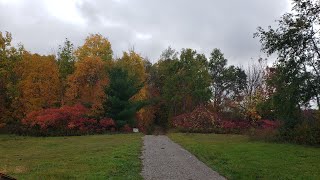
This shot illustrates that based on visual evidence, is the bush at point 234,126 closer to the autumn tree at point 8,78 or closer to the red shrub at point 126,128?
the red shrub at point 126,128

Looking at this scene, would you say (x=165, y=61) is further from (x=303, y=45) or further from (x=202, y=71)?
(x=303, y=45)

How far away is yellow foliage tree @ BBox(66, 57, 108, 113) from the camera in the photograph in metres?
46.4

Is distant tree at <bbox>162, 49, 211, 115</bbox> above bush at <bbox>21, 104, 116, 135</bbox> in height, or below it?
above

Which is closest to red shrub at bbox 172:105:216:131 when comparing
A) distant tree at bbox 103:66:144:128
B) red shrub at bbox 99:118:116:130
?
distant tree at bbox 103:66:144:128

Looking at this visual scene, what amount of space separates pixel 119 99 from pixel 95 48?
42.0 feet

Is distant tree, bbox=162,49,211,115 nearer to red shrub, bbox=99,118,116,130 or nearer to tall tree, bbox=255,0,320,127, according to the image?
red shrub, bbox=99,118,116,130

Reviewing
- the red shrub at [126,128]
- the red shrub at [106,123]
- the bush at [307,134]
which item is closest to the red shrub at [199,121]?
the red shrub at [126,128]

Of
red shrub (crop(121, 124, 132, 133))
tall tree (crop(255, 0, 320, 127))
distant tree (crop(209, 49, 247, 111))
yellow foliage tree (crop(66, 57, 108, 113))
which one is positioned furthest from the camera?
distant tree (crop(209, 49, 247, 111))

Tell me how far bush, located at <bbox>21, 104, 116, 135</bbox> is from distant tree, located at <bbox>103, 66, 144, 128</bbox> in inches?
52.6

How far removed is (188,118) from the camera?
165 ft

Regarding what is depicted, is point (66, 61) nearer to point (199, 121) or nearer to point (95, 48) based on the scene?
point (95, 48)

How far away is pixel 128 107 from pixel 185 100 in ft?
66.4

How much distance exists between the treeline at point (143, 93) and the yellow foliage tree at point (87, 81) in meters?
0.13

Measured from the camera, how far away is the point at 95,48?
5338cm
